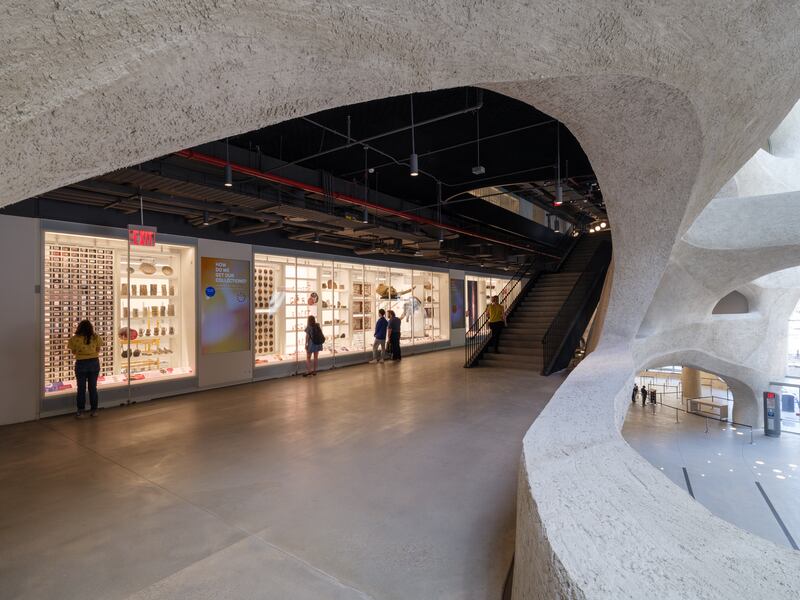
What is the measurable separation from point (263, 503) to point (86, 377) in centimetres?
547

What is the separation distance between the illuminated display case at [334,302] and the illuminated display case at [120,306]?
1892 millimetres

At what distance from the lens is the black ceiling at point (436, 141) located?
589 centimetres

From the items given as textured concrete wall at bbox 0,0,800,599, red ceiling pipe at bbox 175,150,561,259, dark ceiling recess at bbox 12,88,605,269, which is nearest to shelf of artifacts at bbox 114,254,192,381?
dark ceiling recess at bbox 12,88,605,269

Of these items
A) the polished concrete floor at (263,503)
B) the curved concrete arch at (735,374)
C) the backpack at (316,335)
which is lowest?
the curved concrete arch at (735,374)

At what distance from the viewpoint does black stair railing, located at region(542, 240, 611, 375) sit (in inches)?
419

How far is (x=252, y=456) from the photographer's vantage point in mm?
5043

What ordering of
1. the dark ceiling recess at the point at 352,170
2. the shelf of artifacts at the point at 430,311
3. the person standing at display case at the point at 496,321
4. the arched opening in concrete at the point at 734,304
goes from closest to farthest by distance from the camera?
the dark ceiling recess at the point at 352,170, the person standing at display case at the point at 496,321, the arched opening in concrete at the point at 734,304, the shelf of artifacts at the point at 430,311

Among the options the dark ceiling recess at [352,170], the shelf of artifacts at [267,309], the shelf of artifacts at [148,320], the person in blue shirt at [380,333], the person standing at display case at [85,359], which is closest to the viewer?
the dark ceiling recess at [352,170]

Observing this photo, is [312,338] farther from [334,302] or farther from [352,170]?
[352,170]

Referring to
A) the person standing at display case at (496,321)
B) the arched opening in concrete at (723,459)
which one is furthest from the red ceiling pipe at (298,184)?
the arched opening in concrete at (723,459)

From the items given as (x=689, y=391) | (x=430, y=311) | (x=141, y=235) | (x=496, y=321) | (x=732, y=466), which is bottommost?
(x=732, y=466)

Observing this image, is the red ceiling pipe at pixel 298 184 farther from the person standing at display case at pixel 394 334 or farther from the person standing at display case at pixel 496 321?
the person standing at display case at pixel 394 334

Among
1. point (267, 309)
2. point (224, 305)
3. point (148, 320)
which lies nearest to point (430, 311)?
point (267, 309)

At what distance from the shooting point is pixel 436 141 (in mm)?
7090
